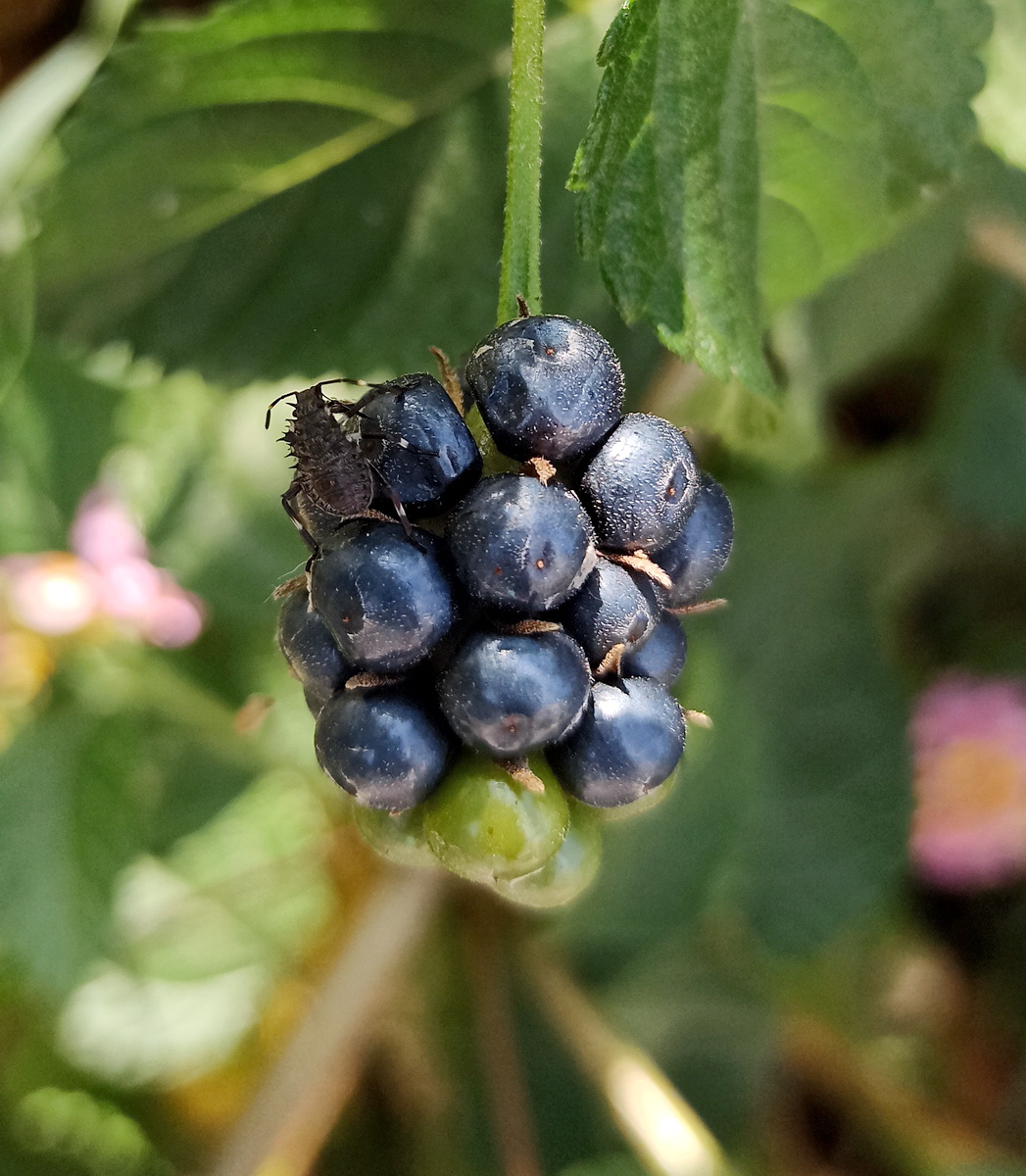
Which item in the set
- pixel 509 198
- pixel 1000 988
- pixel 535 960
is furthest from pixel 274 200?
pixel 1000 988

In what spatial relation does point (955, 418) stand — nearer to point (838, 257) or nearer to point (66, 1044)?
point (838, 257)

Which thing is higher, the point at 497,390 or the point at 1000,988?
the point at 497,390

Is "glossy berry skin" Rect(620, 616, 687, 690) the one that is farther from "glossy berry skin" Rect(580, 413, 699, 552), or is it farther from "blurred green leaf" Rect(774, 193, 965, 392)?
"blurred green leaf" Rect(774, 193, 965, 392)

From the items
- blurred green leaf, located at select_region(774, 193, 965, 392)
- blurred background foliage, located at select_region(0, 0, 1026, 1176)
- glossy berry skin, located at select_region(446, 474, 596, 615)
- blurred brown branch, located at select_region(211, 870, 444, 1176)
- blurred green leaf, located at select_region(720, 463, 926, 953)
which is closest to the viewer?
glossy berry skin, located at select_region(446, 474, 596, 615)

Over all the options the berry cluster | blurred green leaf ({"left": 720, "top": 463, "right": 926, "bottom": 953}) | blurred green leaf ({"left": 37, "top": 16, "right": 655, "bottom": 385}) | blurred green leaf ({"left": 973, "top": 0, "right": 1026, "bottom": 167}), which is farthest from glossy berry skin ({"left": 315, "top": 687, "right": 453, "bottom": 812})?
blurred green leaf ({"left": 720, "top": 463, "right": 926, "bottom": 953})

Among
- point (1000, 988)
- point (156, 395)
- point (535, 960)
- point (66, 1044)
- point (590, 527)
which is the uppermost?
point (590, 527)

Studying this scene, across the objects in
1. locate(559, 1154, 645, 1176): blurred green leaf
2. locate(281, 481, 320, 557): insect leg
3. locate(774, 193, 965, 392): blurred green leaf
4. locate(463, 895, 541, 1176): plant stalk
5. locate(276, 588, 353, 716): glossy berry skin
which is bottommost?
locate(463, 895, 541, 1176): plant stalk

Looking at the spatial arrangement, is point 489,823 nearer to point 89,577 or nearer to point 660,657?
point 660,657
